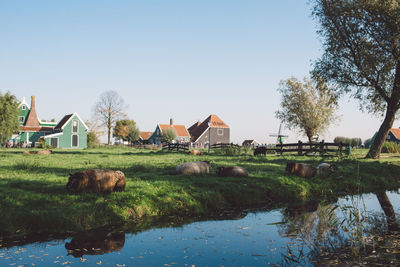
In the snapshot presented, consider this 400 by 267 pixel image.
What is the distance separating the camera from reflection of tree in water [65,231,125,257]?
6555 millimetres

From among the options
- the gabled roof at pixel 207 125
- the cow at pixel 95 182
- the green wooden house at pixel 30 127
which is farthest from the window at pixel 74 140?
the cow at pixel 95 182

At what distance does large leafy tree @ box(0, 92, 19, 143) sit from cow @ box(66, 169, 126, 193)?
4940 centimetres

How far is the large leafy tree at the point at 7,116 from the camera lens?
167 feet

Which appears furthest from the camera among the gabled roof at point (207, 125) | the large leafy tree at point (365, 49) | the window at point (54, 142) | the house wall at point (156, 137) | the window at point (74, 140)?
the house wall at point (156, 137)

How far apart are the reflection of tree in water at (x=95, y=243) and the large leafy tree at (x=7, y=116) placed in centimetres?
5200

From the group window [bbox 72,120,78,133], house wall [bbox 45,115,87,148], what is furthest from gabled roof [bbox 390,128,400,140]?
window [bbox 72,120,78,133]

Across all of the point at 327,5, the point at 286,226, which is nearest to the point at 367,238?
the point at 286,226

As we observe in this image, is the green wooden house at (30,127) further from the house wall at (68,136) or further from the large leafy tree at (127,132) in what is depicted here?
the large leafy tree at (127,132)

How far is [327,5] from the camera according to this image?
85.8 feet

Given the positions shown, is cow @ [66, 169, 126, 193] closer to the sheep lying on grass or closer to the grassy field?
the grassy field

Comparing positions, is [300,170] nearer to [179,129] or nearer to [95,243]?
[95,243]

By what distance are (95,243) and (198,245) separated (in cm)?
231

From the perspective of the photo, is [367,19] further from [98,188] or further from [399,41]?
[98,188]

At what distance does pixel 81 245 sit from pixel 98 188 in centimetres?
306
